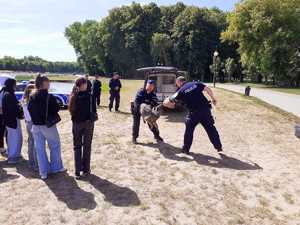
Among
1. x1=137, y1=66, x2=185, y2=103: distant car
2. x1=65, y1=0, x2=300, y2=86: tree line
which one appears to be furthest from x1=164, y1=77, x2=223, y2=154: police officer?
x1=65, y1=0, x2=300, y2=86: tree line

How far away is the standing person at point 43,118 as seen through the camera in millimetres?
5496

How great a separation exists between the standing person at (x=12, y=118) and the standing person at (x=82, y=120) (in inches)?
63.6

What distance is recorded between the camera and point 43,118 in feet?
18.2

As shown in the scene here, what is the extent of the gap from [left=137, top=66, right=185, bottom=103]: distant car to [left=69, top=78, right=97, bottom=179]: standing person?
775cm

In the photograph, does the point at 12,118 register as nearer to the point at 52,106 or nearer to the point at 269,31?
the point at 52,106

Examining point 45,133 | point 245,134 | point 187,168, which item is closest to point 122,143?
point 187,168

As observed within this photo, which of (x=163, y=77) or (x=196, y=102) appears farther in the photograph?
(x=163, y=77)

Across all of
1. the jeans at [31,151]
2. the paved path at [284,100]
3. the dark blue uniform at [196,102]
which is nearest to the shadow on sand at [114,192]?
the jeans at [31,151]

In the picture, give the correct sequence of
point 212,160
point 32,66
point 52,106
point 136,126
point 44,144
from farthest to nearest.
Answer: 1. point 32,66
2. point 136,126
3. point 212,160
4. point 44,144
5. point 52,106

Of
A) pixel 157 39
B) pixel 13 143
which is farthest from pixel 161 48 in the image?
pixel 13 143

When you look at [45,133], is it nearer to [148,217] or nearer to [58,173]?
[58,173]

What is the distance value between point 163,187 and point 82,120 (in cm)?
172

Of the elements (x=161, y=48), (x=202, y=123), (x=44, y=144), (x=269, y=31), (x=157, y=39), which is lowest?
(x=44, y=144)

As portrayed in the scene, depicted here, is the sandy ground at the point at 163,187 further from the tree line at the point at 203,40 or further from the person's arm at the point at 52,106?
the tree line at the point at 203,40
